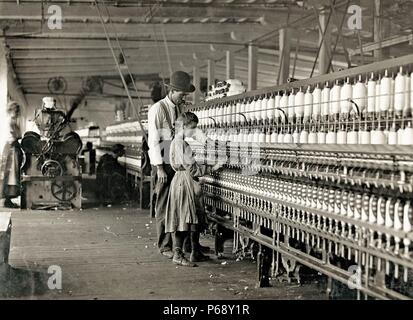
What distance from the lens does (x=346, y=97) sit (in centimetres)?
443

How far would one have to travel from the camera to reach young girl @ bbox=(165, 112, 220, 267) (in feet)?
19.7

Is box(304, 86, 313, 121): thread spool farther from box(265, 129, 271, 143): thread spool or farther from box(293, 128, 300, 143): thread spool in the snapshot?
box(265, 129, 271, 143): thread spool

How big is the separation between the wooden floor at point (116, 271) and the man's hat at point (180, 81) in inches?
75.3

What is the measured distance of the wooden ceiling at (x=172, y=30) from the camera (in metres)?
11.5

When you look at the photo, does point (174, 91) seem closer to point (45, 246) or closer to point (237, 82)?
point (237, 82)

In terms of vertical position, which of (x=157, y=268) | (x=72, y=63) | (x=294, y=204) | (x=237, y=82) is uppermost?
(x=72, y=63)

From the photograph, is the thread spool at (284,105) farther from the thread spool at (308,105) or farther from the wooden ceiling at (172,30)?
the wooden ceiling at (172,30)

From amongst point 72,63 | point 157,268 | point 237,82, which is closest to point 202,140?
point 157,268

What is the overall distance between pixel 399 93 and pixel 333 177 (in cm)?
85

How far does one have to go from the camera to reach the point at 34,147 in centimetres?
1040

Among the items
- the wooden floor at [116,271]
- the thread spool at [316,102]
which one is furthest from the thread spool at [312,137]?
the wooden floor at [116,271]

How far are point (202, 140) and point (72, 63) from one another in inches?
533

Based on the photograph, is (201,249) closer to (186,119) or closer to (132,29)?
(186,119)

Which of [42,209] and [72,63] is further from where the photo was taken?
[72,63]
